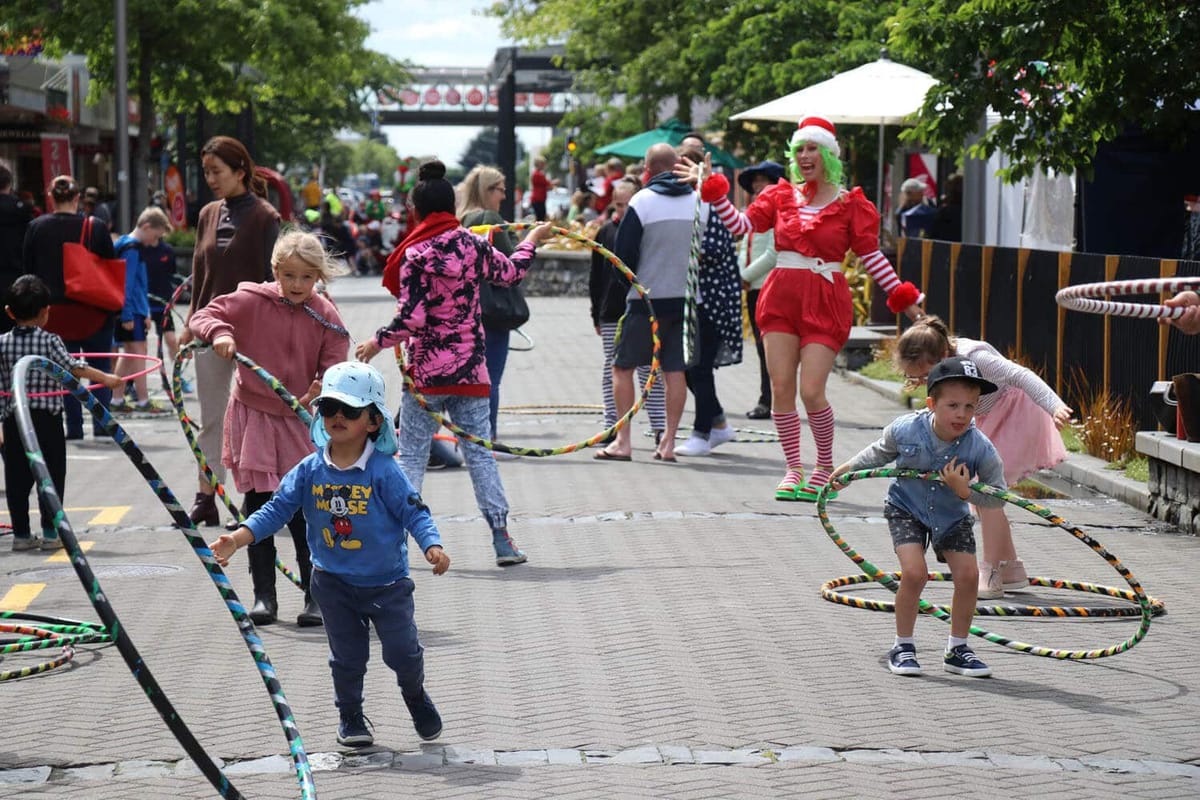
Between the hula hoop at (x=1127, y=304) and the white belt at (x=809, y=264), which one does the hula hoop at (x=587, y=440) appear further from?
the hula hoop at (x=1127, y=304)

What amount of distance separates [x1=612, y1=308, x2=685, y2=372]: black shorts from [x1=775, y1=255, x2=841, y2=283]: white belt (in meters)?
1.92

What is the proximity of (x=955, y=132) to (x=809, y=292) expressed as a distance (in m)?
5.46

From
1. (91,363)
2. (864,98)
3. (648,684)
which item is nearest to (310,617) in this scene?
→ (648,684)

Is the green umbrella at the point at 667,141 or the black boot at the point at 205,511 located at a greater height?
the green umbrella at the point at 667,141

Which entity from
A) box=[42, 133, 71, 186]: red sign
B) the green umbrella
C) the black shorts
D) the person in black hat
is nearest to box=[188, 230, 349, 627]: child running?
the black shorts

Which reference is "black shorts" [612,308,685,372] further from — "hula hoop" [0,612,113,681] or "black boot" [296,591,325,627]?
"hula hoop" [0,612,113,681]

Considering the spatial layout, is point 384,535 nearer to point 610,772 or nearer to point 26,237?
point 610,772

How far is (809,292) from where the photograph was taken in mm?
11055

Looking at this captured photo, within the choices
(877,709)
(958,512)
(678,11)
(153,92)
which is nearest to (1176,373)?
(958,512)

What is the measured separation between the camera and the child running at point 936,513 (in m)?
7.04

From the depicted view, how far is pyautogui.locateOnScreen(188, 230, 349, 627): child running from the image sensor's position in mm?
8117

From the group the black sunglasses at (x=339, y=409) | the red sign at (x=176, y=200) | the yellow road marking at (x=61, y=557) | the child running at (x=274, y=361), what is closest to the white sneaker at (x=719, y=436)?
the yellow road marking at (x=61, y=557)

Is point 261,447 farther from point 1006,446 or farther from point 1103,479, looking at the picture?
point 1103,479

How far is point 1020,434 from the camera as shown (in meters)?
8.62
